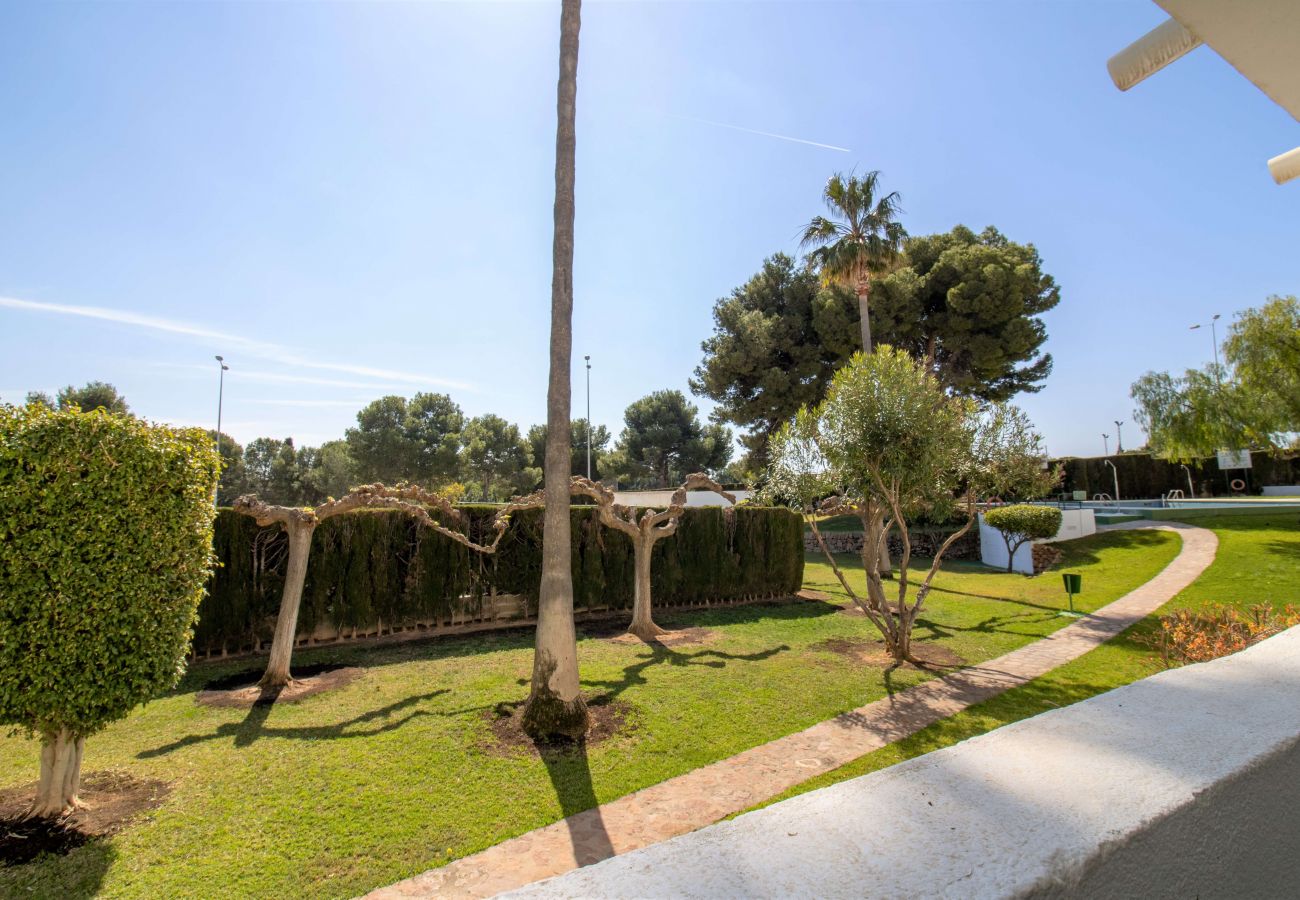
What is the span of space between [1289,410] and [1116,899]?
90.7 feet

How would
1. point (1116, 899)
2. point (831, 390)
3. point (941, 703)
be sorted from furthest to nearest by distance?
point (831, 390), point (941, 703), point (1116, 899)

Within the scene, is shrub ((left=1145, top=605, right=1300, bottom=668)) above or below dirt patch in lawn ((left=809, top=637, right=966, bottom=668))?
above

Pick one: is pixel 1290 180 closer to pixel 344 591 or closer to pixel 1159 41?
pixel 1159 41

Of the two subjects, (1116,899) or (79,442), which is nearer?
(1116,899)

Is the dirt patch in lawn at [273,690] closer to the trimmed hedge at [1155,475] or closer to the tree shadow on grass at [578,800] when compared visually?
the tree shadow on grass at [578,800]

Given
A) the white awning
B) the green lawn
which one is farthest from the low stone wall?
the white awning

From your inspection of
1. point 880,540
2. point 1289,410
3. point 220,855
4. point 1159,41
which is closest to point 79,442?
point 220,855

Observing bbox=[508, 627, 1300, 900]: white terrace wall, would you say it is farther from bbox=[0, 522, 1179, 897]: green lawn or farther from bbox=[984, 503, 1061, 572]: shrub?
bbox=[984, 503, 1061, 572]: shrub

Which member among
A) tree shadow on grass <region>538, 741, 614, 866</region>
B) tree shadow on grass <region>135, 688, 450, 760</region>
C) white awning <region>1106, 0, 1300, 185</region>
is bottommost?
tree shadow on grass <region>538, 741, 614, 866</region>

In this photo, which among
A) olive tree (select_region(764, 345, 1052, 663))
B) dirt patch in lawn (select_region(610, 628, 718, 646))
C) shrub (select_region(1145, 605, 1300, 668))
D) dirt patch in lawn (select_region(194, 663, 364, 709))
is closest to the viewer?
shrub (select_region(1145, 605, 1300, 668))

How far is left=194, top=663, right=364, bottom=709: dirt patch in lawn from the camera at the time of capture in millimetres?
8102

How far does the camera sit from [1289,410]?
64.8ft

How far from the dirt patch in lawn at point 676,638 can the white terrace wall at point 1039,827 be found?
34.1ft

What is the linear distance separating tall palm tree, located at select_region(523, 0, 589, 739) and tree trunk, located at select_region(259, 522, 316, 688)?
13.1 feet
